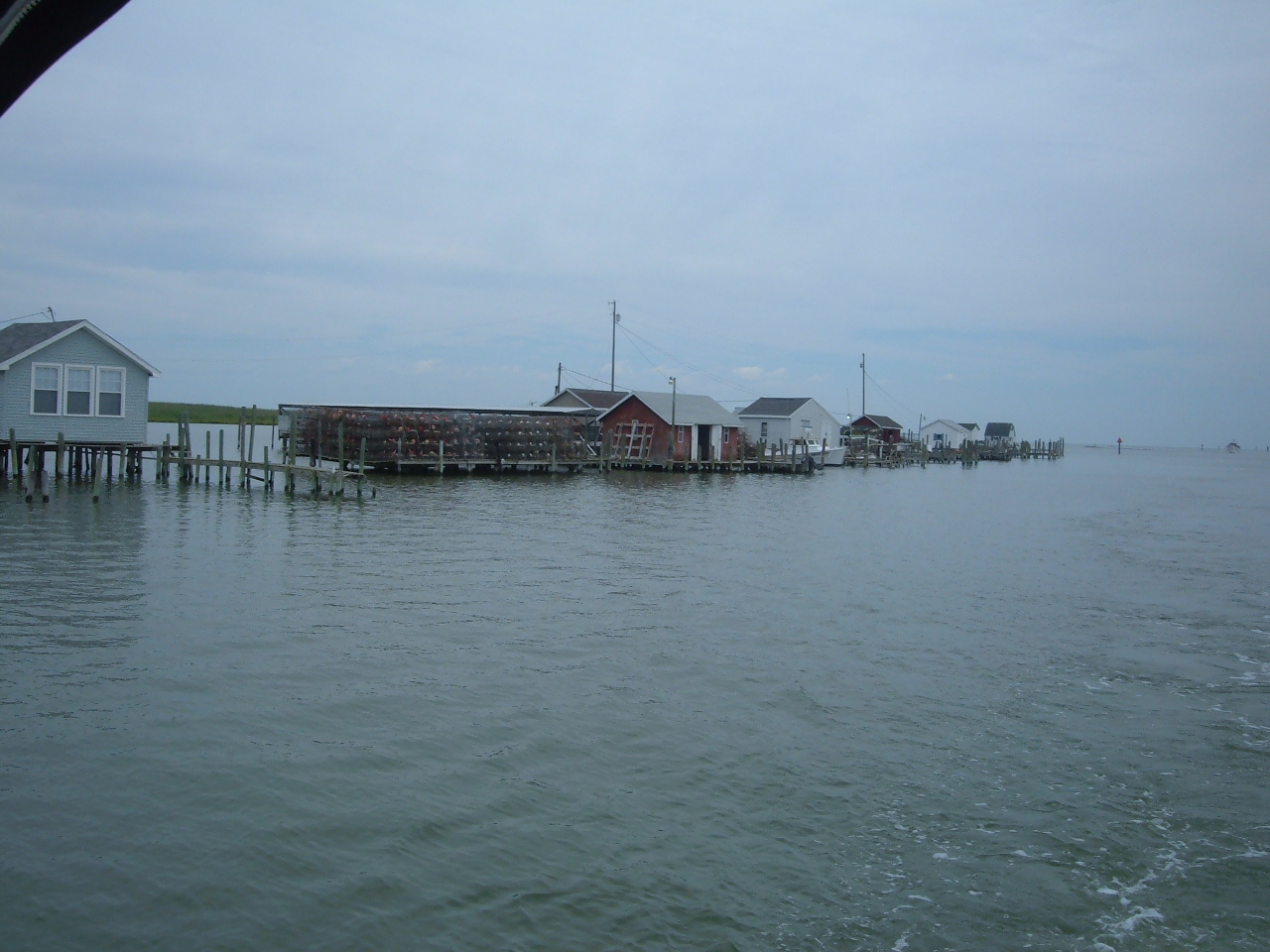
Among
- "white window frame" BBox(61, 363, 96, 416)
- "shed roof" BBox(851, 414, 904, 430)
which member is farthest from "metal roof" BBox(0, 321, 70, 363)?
"shed roof" BBox(851, 414, 904, 430)

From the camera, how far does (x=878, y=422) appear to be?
320 feet

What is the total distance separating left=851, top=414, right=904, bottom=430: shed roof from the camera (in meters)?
93.8

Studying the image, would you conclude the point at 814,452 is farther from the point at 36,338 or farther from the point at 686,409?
the point at 36,338

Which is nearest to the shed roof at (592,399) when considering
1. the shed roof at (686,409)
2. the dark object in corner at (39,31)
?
the shed roof at (686,409)

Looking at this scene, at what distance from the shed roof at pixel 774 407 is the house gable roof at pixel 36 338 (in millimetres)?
47127

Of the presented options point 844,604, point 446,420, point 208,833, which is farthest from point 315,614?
point 446,420

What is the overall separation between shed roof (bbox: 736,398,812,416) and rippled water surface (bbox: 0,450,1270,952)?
51.7 metres

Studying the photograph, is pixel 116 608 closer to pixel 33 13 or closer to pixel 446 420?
pixel 33 13

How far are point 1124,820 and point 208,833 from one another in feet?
25.2

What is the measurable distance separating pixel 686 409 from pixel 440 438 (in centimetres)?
1870

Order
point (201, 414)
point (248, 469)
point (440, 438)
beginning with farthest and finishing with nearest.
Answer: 1. point (201, 414)
2. point (440, 438)
3. point (248, 469)

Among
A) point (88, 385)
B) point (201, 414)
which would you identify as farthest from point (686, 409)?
point (201, 414)

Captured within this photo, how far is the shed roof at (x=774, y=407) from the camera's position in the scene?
239 ft

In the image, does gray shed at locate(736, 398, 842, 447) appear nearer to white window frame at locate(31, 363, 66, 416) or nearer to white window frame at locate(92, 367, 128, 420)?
white window frame at locate(92, 367, 128, 420)
